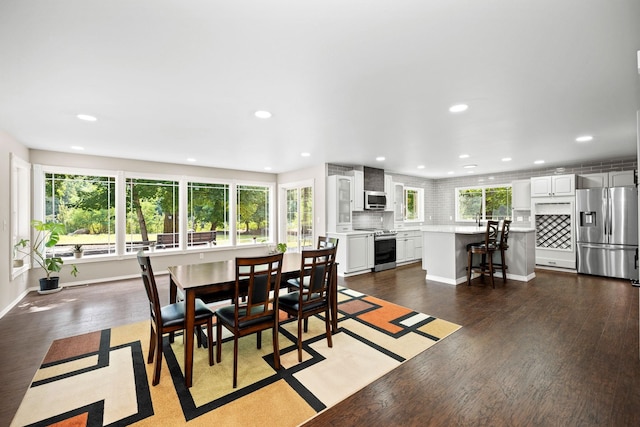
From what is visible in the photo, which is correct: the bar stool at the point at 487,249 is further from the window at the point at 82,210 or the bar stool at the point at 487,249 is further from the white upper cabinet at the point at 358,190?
the window at the point at 82,210

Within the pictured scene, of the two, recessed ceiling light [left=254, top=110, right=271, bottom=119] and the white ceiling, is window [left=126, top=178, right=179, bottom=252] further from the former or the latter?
recessed ceiling light [left=254, top=110, right=271, bottom=119]

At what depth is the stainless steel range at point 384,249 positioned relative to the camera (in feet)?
20.8

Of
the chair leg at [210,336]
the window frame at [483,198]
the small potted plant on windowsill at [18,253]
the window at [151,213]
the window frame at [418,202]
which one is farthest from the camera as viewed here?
the window frame at [418,202]

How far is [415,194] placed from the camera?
874 cm

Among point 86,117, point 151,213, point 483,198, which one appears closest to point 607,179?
point 483,198

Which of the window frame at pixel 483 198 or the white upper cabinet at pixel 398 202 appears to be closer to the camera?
the window frame at pixel 483 198

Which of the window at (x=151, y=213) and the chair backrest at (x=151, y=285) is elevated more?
the window at (x=151, y=213)

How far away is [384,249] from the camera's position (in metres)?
6.50

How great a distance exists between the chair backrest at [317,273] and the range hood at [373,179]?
4190 millimetres

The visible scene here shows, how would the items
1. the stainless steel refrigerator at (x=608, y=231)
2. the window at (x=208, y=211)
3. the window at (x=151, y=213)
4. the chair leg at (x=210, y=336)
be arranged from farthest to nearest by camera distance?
1. the window at (x=208, y=211)
2. the window at (x=151, y=213)
3. the stainless steel refrigerator at (x=608, y=231)
4. the chair leg at (x=210, y=336)

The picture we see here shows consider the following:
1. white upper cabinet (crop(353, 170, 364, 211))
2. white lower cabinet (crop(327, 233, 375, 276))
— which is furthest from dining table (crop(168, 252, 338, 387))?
white upper cabinet (crop(353, 170, 364, 211))

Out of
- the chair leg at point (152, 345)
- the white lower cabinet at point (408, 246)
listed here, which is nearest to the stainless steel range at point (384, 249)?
the white lower cabinet at point (408, 246)

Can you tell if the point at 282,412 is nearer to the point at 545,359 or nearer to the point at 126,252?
the point at 545,359

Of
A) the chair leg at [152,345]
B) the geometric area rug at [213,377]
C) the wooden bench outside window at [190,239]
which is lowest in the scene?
the geometric area rug at [213,377]
